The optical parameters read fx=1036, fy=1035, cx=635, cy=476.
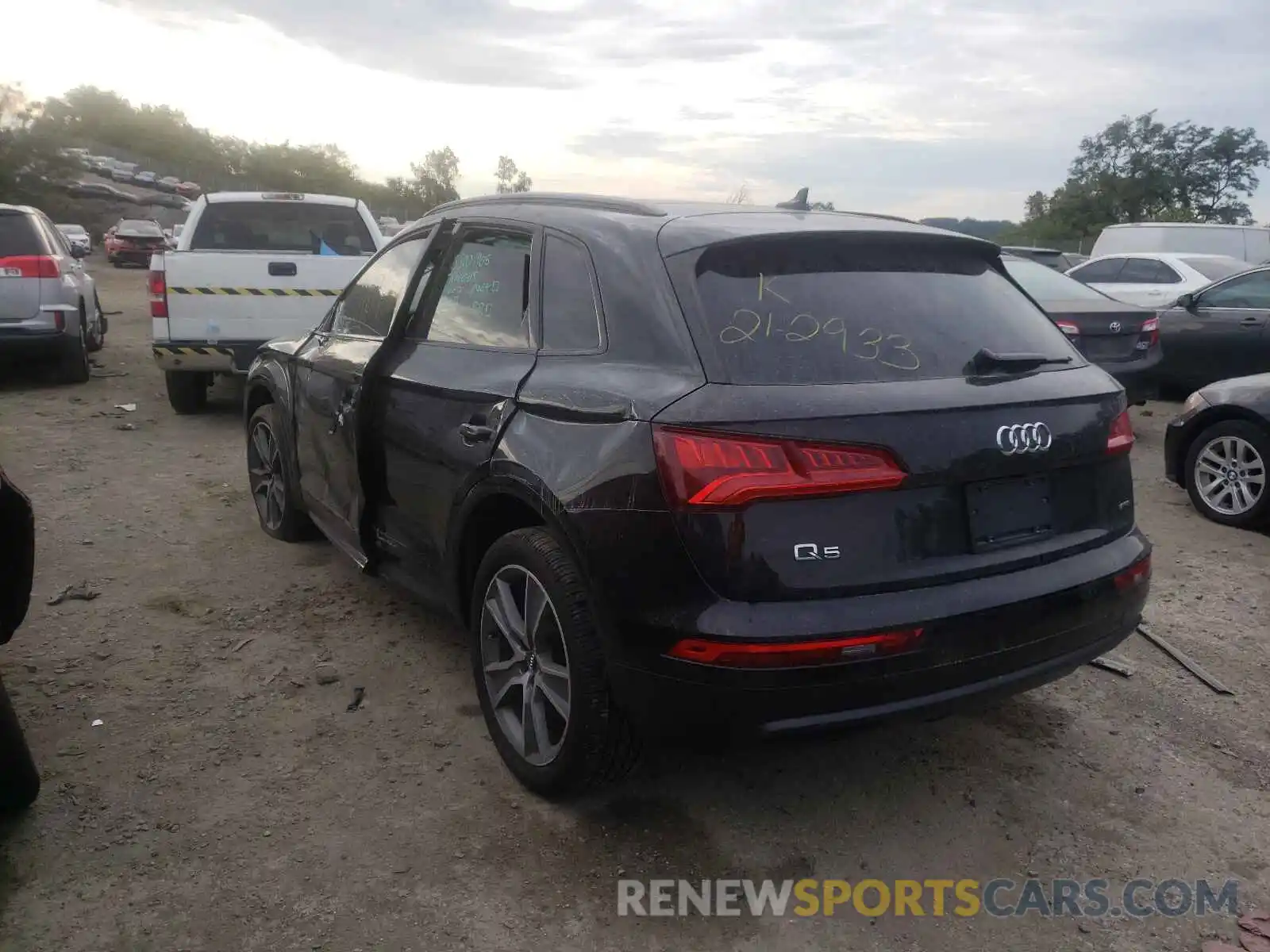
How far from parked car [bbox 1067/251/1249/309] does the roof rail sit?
11738mm

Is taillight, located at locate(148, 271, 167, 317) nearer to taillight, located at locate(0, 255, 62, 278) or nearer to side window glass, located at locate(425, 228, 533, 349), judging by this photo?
taillight, located at locate(0, 255, 62, 278)

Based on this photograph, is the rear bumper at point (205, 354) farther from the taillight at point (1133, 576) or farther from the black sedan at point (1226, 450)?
the taillight at point (1133, 576)

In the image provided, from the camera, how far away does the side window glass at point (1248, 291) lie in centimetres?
921

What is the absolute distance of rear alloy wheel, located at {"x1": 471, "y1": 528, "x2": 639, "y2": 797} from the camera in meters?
2.87

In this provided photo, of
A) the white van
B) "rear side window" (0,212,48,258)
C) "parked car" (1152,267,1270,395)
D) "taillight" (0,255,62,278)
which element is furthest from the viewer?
the white van

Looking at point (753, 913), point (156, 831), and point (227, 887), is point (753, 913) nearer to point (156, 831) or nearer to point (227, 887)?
point (227, 887)

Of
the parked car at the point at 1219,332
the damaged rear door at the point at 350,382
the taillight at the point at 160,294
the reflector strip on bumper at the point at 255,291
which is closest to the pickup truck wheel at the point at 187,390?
the taillight at the point at 160,294

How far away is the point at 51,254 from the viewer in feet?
33.7

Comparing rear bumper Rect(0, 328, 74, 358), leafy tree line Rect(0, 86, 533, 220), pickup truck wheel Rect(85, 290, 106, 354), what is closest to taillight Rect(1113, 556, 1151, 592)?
rear bumper Rect(0, 328, 74, 358)

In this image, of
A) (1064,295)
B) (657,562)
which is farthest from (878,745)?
(1064,295)

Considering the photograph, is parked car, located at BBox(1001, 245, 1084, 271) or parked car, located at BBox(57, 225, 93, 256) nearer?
parked car, located at BBox(1001, 245, 1084, 271)

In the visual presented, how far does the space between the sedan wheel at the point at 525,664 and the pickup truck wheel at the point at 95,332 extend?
32.9ft

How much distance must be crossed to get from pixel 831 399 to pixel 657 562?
1.97 feet

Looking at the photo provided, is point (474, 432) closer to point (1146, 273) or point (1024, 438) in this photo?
point (1024, 438)
